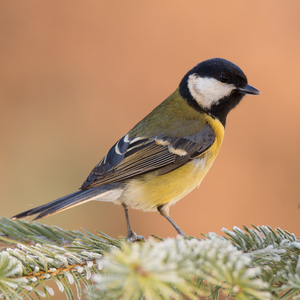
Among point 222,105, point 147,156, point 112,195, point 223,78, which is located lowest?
point 112,195

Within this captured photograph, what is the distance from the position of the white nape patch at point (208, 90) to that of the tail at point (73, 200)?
0.66 metres

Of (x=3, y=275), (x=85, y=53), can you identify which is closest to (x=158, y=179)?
(x=3, y=275)

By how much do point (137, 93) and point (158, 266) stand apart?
2578 mm

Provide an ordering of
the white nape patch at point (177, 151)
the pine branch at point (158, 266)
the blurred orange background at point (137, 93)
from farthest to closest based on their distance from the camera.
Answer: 1. the blurred orange background at point (137, 93)
2. the white nape patch at point (177, 151)
3. the pine branch at point (158, 266)

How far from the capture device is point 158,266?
0.47m

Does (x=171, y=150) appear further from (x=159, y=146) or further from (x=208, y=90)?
(x=208, y=90)


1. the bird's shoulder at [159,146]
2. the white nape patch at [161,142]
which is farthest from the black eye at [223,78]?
the white nape patch at [161,142]

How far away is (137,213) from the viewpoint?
9.14 feet

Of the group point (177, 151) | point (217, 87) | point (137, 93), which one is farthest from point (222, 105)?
point (137, 93)

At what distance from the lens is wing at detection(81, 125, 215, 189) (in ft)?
4.80

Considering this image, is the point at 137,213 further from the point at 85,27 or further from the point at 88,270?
the point at 88,270

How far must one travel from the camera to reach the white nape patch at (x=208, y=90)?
1.72m

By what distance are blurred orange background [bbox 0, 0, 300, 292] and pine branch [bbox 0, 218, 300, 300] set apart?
5.21ft

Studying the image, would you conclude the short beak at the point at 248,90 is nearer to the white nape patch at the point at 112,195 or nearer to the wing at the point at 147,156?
the wing at the point at 147,156
